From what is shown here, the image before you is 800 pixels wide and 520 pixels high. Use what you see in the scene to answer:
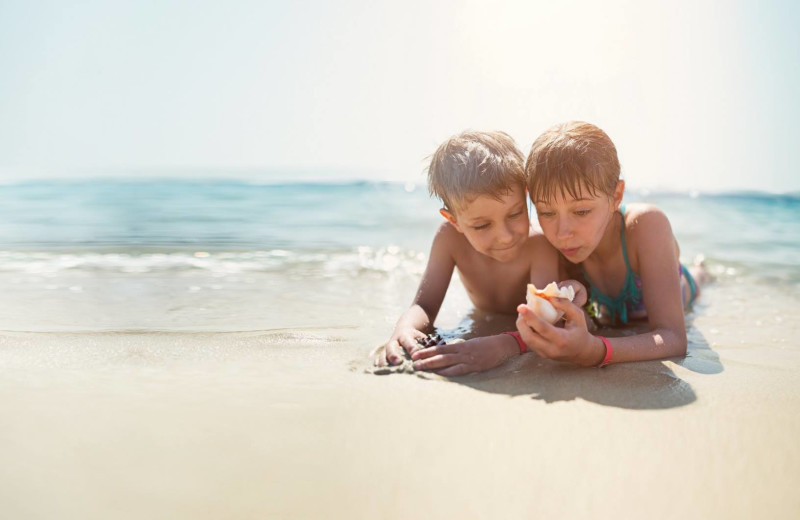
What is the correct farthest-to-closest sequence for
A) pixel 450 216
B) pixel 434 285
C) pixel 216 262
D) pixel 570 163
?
pixel 216 262 < pixel 434 285 < pixel 450 216 < pixel 570 163

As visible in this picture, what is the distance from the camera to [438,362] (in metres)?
2.68

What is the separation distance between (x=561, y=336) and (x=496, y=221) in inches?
27.1

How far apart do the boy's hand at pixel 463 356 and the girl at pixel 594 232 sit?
183 mm

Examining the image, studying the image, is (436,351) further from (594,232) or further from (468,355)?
(594,232)

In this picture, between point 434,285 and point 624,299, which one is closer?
point 434,285

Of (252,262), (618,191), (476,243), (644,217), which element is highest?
(618,191)

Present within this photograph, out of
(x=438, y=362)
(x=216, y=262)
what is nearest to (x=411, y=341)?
(x=438, y=362)

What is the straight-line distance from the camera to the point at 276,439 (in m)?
2.00

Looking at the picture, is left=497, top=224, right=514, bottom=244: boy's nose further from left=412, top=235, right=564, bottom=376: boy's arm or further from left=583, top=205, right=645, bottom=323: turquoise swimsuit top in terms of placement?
left=583, top=205, right=645, bottom=323: turquoise swimsuit top

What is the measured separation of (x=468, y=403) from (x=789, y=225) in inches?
393

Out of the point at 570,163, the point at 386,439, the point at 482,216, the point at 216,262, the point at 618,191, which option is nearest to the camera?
the point at 386,439

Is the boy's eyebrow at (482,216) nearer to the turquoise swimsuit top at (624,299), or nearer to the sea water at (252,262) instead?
the turquoise swimsuit top at (624,299)

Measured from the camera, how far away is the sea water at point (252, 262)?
3953 millimetres

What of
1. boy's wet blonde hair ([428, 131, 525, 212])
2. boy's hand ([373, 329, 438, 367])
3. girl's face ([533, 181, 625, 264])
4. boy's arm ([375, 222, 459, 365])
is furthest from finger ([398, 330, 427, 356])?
girl's face ([533, 181, 625, 264])
